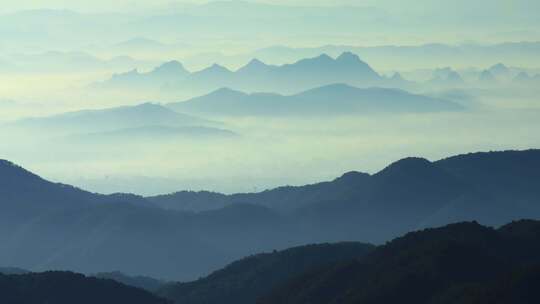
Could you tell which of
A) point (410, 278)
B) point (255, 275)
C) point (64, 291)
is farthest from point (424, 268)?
point (255, 275)

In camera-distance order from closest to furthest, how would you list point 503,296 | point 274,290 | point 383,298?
point 503,296 < point 383,298 < point 274,290

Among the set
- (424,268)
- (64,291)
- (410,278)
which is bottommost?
(410,278)

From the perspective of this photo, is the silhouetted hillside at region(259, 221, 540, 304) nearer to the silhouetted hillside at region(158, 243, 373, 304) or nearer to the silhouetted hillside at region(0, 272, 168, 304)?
the silhouetted hillside at region(0, 272, 168, 304)

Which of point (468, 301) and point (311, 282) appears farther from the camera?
point (311, 282)

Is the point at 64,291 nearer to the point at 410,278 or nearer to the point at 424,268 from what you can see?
the point at 410,278

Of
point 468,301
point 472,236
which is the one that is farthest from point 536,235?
point 468,301

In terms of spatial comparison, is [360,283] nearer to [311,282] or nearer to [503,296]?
[311,282]
